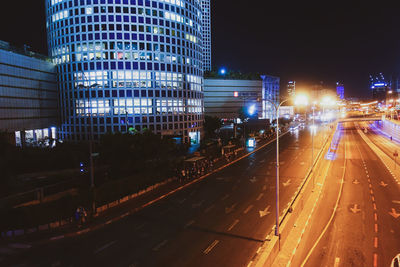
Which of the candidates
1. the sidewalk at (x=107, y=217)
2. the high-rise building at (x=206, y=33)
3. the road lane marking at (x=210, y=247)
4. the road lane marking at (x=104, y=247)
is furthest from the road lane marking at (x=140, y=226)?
the high-rise building at (x=206, y=33)

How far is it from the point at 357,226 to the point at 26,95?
69.7 meters

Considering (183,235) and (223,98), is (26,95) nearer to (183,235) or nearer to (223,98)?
(183,235)

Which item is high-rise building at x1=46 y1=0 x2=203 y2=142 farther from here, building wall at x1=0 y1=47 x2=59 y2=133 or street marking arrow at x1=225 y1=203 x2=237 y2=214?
street marking arrow at x1=225 y1=203 x2=237 y2=214

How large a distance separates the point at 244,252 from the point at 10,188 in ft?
77.8

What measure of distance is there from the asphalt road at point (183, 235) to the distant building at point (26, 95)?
45.3 m

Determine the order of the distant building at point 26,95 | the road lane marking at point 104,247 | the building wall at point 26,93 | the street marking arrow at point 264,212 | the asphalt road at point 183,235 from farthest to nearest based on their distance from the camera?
the distant building at point 26,95 < the building wall at point 26,93 < the street marking arrow at point 264,212 < the road lane marking at point 104,247 < the asphalt road at point 183,235

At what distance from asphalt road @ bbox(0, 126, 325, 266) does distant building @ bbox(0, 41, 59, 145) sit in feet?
149

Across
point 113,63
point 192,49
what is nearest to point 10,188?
point 113,63

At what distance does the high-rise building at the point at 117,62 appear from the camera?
6950cm

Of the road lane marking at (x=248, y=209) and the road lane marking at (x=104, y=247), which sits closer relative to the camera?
the road lane marking at (x=104, y=247)

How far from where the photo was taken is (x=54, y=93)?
76438mm

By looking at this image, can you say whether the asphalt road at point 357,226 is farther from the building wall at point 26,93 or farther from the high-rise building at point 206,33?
the high-rise building at point 206,33

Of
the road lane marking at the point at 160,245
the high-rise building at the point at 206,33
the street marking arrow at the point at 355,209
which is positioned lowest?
the road lane marking at the point at 160,245

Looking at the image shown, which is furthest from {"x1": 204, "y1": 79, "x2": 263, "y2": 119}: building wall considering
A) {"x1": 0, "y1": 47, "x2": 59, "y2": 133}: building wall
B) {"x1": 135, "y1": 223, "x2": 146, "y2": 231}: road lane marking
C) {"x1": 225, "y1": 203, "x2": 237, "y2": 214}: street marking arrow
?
{"x1": 135, "y1": 223, "x2": 146, "y2": 231}: road lane marking
